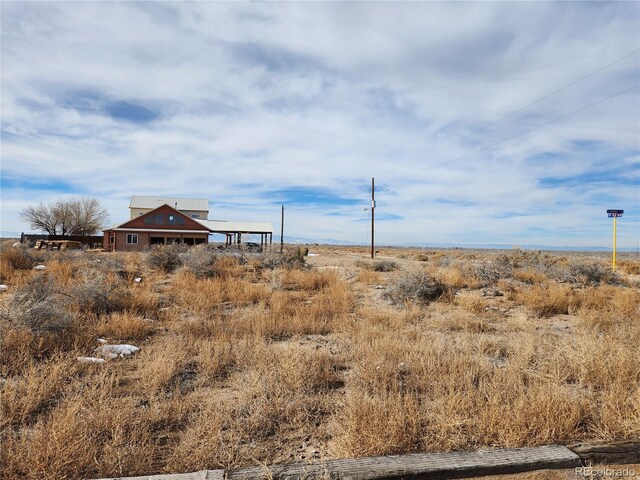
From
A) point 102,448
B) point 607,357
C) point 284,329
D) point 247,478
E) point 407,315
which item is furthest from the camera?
point 407,315

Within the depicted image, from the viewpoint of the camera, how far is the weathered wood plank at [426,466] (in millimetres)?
2684

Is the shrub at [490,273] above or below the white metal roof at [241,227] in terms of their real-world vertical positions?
below

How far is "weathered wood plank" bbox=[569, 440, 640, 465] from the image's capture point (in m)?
3.03

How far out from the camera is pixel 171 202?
5156 centimetres

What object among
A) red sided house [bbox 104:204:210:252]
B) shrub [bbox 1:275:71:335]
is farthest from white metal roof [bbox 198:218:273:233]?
shrub [bbox 1:275:71:335]

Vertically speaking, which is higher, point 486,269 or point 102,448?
point 486,269

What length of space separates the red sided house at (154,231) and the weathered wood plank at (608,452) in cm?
3654

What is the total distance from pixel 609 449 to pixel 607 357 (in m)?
2.19

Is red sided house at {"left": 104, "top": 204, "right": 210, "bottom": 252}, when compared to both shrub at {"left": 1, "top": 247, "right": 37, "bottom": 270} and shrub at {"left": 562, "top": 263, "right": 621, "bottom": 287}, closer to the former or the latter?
shrub at {"left": 1, "top": 247, "right": 37, "bottom": 270}

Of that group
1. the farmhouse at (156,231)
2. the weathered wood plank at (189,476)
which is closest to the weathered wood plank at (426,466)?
the weathered wood plank at (189,476)

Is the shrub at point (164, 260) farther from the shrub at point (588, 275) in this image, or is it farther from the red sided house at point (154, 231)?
the red sided house at point (154, 231)

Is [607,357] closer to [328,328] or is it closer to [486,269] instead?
[328,328]

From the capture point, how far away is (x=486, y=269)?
13.5 metres

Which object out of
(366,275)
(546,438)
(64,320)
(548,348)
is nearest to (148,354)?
(64,320)
